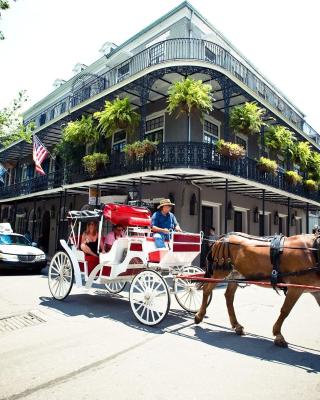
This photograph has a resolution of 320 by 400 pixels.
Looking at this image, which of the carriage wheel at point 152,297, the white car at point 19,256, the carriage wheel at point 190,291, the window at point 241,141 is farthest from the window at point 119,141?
the carriage wheel at point 152,297

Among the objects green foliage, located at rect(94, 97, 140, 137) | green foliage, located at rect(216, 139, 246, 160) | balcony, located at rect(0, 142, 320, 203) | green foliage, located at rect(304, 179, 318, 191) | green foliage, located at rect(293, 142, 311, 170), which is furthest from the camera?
green foliage, located at rect(304, 179, 318, 191)

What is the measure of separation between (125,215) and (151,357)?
3574 mm

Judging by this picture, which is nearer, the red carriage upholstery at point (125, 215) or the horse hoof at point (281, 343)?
the horse hoof at point (281, 343)

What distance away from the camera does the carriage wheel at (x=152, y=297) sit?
560cm

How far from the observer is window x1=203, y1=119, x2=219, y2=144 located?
15566 mm

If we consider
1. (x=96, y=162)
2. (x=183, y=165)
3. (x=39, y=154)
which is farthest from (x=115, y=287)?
(x=39, y=154)

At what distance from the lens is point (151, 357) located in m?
4.27

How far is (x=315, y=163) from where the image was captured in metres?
19.5

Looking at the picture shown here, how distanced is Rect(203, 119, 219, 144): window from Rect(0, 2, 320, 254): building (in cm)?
5

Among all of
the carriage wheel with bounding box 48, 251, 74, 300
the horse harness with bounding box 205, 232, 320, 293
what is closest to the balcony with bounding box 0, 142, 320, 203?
the carriage wheel with bounding box 48, 251, 74, 300

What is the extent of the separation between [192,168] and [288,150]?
6966 millimetres

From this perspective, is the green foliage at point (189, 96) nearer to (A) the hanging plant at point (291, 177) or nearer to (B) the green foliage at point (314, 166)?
(A) the hanging plant at point (291, 177)

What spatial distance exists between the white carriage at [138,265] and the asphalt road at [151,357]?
1.23ft

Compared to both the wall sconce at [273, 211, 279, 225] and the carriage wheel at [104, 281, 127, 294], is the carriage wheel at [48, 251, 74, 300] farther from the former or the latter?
the wall sconce at [273, 211, 279, 225]
